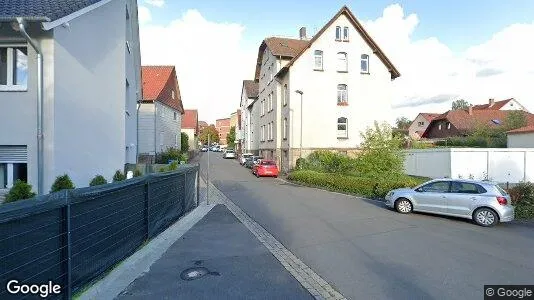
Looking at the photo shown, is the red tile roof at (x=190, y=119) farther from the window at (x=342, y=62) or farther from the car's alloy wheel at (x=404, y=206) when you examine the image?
the car's alloy wheel at (x=404, y=206)

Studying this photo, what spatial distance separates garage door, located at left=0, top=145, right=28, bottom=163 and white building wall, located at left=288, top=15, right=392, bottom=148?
71.2 ft

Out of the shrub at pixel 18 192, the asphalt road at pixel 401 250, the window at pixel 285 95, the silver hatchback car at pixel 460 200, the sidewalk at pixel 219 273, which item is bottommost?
the asphalt road at pixel 401 250

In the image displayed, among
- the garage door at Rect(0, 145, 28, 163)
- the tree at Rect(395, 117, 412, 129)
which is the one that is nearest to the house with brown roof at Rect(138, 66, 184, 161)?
the garage door at Rect(0, 145, 28, 163)

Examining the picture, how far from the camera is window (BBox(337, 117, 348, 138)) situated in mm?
30516

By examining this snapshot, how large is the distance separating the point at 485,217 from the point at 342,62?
22.1m

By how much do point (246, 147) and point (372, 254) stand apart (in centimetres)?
5258

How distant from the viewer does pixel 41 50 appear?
31.3 feet

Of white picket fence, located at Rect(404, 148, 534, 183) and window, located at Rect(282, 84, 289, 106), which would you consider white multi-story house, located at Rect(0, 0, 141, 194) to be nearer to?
white picket fence, located at Rect(404, 148, 534, 183)

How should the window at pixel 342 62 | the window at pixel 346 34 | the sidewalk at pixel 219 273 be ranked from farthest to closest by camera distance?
the window at pixel 342 62 < the window at pixel 346 34 < the sidewalk at pixel 219 273

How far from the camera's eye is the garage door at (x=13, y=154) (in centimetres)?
962

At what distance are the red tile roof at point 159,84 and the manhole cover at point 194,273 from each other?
29.3 metres

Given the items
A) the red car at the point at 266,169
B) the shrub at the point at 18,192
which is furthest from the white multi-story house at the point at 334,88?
the shrub at the point at 18,192

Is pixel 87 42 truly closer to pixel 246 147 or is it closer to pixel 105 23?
pixel 105 23

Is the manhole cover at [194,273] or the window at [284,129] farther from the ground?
the window at [284,129]
